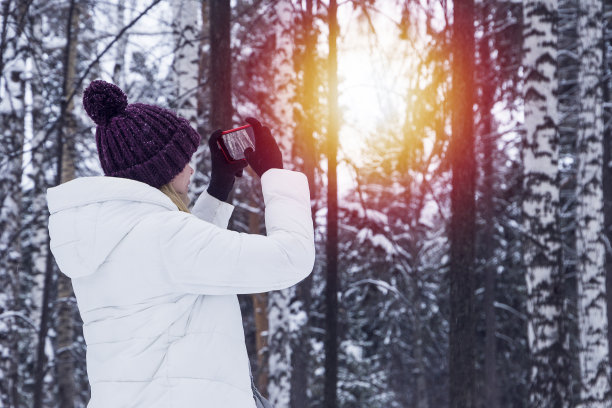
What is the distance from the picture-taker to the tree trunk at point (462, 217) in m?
5.26

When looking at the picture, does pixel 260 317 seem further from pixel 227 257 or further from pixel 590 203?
pixel 227 257

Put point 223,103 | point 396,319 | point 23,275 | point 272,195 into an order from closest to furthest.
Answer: point 272,195, point 223,103, point 23,275, point 396,319

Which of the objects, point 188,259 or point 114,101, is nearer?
point 188,259

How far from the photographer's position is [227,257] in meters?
1.45

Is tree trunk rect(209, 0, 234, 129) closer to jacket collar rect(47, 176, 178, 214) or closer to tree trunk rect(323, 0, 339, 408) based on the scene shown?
tree trunk rect(323, 0, 339, 408)

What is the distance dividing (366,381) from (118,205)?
1968cm

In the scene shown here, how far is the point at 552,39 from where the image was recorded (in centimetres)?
696

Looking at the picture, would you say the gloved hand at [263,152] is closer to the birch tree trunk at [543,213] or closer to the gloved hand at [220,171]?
the gloved hand at [220,171]

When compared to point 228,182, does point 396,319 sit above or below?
below

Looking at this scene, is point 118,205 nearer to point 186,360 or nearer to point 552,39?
point 186,360

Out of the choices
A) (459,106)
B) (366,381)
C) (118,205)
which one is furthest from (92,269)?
(366,381)

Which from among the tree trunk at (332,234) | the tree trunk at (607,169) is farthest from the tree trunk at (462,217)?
the tree trunk at (607,169)

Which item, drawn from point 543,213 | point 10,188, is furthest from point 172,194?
point 10,188

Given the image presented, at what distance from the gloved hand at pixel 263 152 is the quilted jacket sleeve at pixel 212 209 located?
26 cm
